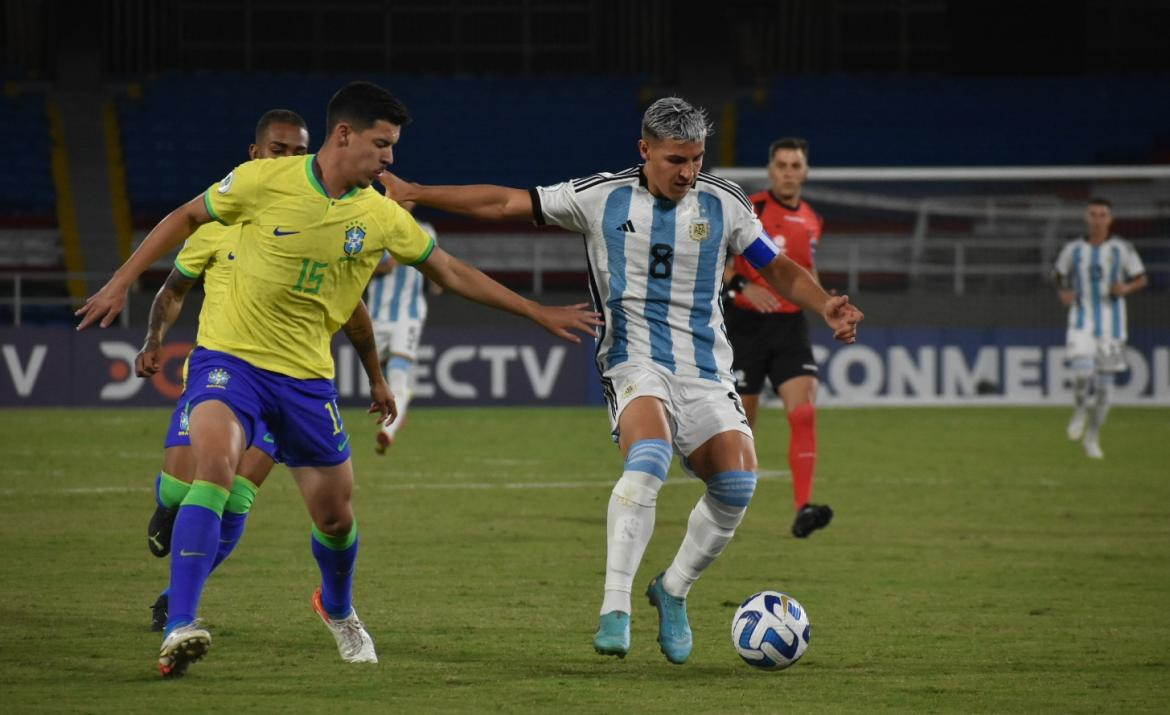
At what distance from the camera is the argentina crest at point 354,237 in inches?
229

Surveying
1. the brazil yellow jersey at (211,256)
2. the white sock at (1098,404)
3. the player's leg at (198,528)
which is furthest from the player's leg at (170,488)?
the white sock at (1098,404)

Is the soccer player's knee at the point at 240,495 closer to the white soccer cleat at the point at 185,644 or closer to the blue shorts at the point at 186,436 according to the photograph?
the blue shorts at the point at 186,436

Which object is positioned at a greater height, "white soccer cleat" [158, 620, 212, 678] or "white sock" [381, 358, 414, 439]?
"white soccer cleat" [158, 620, 212, 678]

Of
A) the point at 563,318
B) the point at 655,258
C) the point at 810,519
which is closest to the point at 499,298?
the point at 563,318

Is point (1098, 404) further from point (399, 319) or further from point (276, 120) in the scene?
point (276, 120)

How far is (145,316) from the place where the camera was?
21781 mm

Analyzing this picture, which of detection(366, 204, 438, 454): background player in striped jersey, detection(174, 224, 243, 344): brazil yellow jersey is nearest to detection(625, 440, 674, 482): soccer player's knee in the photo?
detection(174, 224, 243, 344): brazil yellow jersey

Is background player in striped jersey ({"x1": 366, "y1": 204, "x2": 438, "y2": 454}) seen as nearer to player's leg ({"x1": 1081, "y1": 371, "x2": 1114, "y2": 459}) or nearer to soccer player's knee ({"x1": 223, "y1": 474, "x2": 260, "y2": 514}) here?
player's leg ({"x1": 1081, "y1": 371, "x2": 1114, "y2": 459})

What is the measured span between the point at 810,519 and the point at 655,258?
373cm

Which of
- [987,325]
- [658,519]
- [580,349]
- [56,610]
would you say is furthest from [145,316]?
[56,610]

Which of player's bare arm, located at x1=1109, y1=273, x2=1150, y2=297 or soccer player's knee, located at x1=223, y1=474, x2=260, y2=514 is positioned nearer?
soccer player's knee, located at x1=223, y1=474, x2=260, y2=514

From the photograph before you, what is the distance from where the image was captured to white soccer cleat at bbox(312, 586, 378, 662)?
6027 mm

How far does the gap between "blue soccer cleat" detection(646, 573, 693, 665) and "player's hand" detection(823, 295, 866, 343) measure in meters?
1.14

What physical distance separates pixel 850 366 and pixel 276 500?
34.4ft
